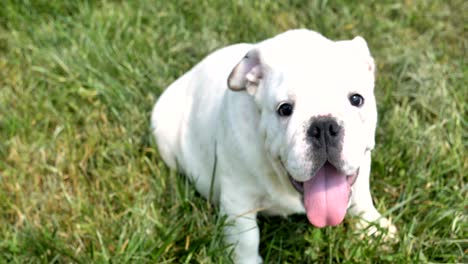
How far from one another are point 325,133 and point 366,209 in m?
0.98

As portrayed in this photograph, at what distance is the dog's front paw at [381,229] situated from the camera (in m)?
3.38

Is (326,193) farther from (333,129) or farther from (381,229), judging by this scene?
(381,229)

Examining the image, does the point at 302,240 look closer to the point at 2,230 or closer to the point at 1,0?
the point at 2,230

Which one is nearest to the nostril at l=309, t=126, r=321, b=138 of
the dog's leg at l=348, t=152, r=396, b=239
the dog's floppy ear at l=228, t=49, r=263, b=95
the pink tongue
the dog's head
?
the dog's head

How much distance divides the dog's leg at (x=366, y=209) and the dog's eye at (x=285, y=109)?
70 centimetres

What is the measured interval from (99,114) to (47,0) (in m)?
1.25

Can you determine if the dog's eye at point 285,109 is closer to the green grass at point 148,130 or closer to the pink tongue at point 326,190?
the pink tongue at point 326,190

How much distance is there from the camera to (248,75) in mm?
3006

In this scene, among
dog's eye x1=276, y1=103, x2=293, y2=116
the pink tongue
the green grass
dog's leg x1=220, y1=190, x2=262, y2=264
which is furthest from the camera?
the green grass

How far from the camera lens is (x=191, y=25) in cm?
507

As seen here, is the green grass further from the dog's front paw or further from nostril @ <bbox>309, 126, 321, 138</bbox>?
nostril @ <bbox>309, 126, 321, 138</bbox>

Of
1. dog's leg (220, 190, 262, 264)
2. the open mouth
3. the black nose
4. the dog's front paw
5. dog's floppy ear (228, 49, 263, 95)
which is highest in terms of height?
dog's floppy ear (228, 49, 263, 95)

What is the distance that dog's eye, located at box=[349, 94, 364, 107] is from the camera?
2824mm

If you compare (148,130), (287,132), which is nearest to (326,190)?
(287,132)
